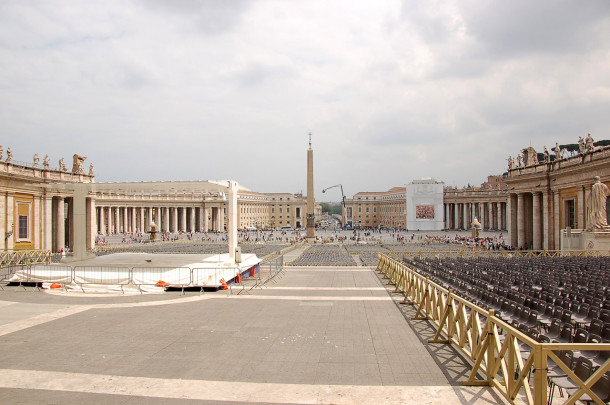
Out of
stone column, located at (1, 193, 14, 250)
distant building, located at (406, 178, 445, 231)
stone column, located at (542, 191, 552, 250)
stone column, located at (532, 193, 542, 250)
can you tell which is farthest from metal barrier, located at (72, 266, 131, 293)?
distant building, located at (406, 178, 445, 231)

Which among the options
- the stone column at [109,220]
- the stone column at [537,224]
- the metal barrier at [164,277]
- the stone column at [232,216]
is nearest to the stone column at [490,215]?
the stone column at [537,224]

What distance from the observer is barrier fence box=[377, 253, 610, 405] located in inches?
222

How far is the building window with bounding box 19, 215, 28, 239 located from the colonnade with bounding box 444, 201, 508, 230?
108 meters

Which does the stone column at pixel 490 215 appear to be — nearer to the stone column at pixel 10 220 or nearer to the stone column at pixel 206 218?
the stone column at pixel 206 218

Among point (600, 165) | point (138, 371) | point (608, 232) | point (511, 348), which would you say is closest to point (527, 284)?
point (511, 348)

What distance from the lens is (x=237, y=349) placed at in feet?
32.8

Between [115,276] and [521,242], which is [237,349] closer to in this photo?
[115,276]

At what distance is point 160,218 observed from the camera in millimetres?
121562

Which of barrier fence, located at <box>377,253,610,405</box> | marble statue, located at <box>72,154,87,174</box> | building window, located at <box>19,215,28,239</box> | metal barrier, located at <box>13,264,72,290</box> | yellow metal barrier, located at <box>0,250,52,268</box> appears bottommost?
yellow metal barrier, located at <box>0,250,52,268</box>

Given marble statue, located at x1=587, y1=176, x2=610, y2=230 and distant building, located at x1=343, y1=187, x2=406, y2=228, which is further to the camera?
distant building, located at x1=343, y1=187, x2=406, y2=228

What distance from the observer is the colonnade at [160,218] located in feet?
344

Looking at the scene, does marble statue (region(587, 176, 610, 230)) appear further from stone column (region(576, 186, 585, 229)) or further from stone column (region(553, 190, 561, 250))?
stone column (region(553, 190, 561, 250))

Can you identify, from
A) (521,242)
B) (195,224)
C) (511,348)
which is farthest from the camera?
(195,224)

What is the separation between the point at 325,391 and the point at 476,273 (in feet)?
43.0
